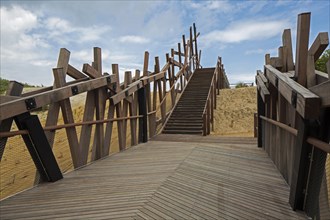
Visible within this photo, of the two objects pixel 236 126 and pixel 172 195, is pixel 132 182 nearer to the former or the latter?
pixel 172 195

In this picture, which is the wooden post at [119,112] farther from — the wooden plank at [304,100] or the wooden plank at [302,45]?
the wooden plank at [304,100]

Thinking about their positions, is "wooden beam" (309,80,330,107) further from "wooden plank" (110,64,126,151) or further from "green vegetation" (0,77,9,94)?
"green vegetation" (0,77,9,94)

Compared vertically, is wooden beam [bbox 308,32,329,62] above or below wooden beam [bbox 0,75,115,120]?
above

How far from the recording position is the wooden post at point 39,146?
3.23 metres

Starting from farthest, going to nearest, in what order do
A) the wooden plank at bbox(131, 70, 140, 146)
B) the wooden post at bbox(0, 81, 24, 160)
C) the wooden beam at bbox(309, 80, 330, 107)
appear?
the wooden plank at bbox(131, 70, 140, 146)
the wooden post at bbox(0, 81, 24, 160)
the wooden beam at bbox(309, 80, 330, 107)

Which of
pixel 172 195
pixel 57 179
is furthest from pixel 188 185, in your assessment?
pixel 57 179

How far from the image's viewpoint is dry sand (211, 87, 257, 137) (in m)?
12.1

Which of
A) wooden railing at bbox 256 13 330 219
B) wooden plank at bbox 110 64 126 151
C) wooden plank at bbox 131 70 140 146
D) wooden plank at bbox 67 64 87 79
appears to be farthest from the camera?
wooden plank at bbox 131 70 140 146

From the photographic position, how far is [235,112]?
13953 millimetres

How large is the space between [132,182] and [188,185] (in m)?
0.74

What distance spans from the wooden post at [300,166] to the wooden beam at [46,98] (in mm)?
2946

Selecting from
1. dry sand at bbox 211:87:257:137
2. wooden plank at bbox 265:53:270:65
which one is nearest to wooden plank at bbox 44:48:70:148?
wooden plank at bbox 265:53:270:65

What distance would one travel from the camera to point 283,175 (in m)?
3.51

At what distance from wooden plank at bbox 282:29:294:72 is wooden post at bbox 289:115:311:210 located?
1658 millimetres
